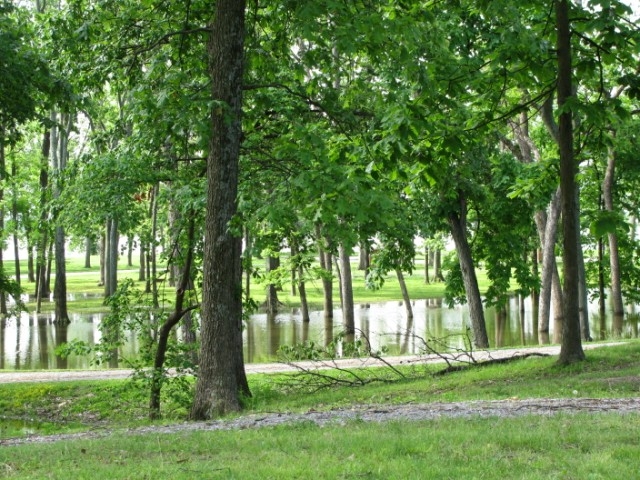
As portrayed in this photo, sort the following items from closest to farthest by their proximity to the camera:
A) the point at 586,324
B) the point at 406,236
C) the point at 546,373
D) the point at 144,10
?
the point at 546,373
the point at 144,10
the point at 406,236
the point at 586,324

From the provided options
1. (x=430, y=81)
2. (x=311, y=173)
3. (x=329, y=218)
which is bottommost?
(x=329, y=218)

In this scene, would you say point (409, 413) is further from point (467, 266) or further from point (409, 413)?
point (467, 266)

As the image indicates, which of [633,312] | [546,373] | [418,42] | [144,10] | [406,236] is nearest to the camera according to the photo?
[418,42]

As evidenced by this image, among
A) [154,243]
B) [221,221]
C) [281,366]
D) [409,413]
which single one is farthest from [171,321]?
[409,413]

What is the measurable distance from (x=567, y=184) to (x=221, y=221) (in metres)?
5.35

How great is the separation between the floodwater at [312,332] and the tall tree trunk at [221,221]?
10.6 metres

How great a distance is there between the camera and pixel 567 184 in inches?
488

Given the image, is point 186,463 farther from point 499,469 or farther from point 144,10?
point 144,10

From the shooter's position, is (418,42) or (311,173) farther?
(418,42)

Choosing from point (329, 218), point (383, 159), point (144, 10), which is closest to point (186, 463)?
point (329, 218)

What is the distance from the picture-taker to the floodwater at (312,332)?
25906 millimetres

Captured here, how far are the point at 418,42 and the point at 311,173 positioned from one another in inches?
108

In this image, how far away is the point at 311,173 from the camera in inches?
393

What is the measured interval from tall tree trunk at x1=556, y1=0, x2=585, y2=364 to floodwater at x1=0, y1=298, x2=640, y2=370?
9.20 metres
